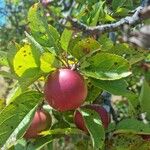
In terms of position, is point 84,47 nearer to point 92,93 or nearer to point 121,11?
point 92,93

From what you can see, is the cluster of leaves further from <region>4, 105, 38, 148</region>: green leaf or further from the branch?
the branch

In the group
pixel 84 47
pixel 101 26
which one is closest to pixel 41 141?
pixel 84 47

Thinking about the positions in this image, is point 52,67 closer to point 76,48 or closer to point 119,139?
point 76,48

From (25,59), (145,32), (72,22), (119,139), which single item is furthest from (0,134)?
(145,32)

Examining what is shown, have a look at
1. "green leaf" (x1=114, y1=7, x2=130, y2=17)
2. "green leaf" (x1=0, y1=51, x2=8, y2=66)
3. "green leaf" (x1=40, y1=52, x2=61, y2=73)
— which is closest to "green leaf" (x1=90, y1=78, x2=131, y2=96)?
"green leaf" (x1=40, y1=52, x2=61, y2=73)

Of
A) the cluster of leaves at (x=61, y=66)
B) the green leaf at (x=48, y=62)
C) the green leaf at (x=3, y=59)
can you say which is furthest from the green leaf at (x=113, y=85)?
the green leaf at (x=3, y=59)

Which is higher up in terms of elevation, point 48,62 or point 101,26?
point 101,26
